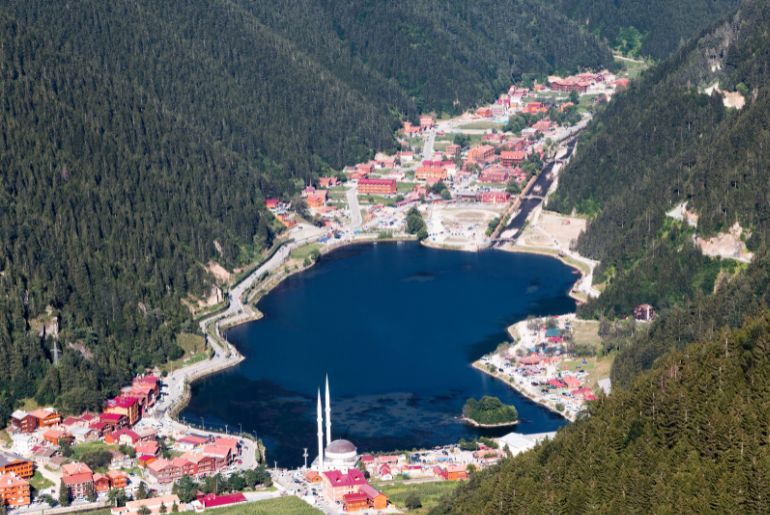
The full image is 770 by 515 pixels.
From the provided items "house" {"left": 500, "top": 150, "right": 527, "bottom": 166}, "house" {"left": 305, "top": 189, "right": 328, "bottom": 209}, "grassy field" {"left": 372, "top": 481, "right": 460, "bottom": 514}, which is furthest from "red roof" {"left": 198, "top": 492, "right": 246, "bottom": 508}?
"house" {"left": 500, "top": 150, "right": 527, "bottom": 166}

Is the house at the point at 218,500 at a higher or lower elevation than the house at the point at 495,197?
lower

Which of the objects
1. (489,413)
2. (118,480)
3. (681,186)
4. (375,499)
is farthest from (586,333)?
(118,480)

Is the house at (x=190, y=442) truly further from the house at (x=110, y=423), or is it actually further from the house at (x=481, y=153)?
the house at (x=481, y=153)

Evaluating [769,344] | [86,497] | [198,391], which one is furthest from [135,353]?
[769,344]

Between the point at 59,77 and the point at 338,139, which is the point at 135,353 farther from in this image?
the point at 338,139

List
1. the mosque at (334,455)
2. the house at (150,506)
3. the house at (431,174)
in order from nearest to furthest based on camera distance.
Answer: the house at (150,506) → the mosque at (334,455) → the house at (431,174)

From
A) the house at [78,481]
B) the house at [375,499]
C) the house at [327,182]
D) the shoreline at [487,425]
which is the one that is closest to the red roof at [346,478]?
the house at [375,499]
